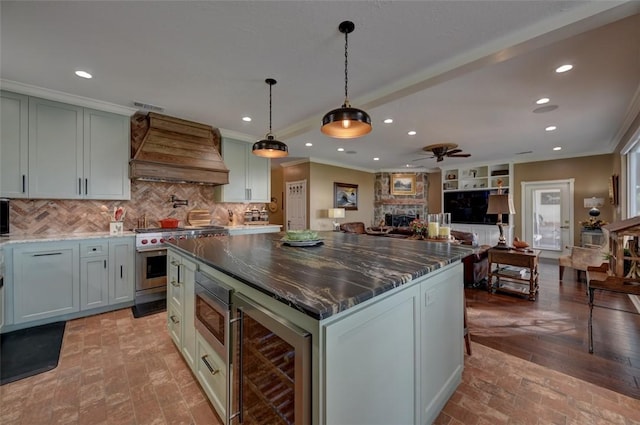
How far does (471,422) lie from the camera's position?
1.58 meters

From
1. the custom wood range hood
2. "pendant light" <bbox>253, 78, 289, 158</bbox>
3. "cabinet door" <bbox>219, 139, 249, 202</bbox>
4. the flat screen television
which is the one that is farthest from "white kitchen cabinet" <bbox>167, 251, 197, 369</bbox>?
the flat screen television

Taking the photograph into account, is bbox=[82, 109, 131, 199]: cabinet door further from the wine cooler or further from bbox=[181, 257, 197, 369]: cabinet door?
the wine cooler

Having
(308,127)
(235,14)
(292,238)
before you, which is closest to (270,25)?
(235,14)

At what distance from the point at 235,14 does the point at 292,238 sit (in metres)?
1.76

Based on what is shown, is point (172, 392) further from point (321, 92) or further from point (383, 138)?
point (383, 138)

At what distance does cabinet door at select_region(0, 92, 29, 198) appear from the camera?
9.37 ft

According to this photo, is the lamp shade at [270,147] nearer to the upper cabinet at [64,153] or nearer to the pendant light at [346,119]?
the pendant light at [346,119]

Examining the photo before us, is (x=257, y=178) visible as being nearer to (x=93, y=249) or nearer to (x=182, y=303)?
(x=93, y=249)

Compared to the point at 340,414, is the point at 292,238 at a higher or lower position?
higher

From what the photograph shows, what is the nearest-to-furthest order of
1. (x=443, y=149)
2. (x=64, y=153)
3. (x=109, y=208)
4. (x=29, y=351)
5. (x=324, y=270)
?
(x=324, y=270) → (x=29, y=351) → (x=64, y=153) → (x=109, y=208) → (x=443, y=149)

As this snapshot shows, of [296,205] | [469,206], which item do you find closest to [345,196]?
[296,205]

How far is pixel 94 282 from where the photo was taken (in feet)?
10.2

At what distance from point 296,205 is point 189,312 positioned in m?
5.69

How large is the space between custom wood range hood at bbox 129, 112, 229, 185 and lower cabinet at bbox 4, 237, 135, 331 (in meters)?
1.06
